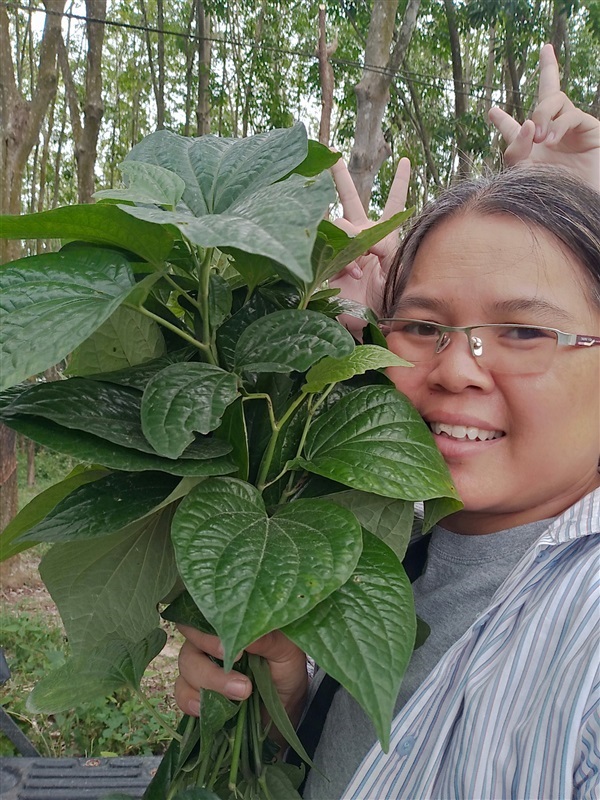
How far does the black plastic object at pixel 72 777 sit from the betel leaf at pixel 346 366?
1500mm

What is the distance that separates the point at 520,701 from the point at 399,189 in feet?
2.13

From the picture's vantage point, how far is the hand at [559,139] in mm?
895

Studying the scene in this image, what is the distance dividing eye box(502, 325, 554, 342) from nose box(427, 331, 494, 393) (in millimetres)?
34

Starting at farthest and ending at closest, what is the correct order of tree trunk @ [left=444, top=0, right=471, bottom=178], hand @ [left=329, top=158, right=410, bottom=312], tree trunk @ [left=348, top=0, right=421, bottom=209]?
1. tree trunk @ [left=444, top=0, right=471, bottom=178]
2. tree trunk @ [left=348, top=0, right=421, bottom=209]
3. hand @ [left=329, top=158, right=410, bottom=312]

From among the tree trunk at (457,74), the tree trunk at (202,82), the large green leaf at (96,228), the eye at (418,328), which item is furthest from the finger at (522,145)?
the tree trunk at (202,82)

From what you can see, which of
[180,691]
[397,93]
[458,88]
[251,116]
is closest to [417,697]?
[180,691]

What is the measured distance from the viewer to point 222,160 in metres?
0.58

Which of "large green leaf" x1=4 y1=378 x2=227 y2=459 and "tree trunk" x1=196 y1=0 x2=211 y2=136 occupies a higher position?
"tree trunk" x1=196 y1=0 x2=211 y2=136

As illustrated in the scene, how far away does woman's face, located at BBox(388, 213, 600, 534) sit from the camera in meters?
0.63

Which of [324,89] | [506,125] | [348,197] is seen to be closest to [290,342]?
[348,197]

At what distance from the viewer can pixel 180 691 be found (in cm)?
68

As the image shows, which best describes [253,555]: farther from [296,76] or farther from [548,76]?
[296,76]

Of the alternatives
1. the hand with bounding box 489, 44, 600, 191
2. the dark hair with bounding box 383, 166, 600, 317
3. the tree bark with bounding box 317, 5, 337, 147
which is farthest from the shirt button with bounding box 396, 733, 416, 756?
the tree bark with bounding box 317, 5, 337, 147

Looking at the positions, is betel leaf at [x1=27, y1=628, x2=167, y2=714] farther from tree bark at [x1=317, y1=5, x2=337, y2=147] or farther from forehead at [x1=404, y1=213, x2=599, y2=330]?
tree bark at [x1=317, y1=5, x2=337, y2=147]
